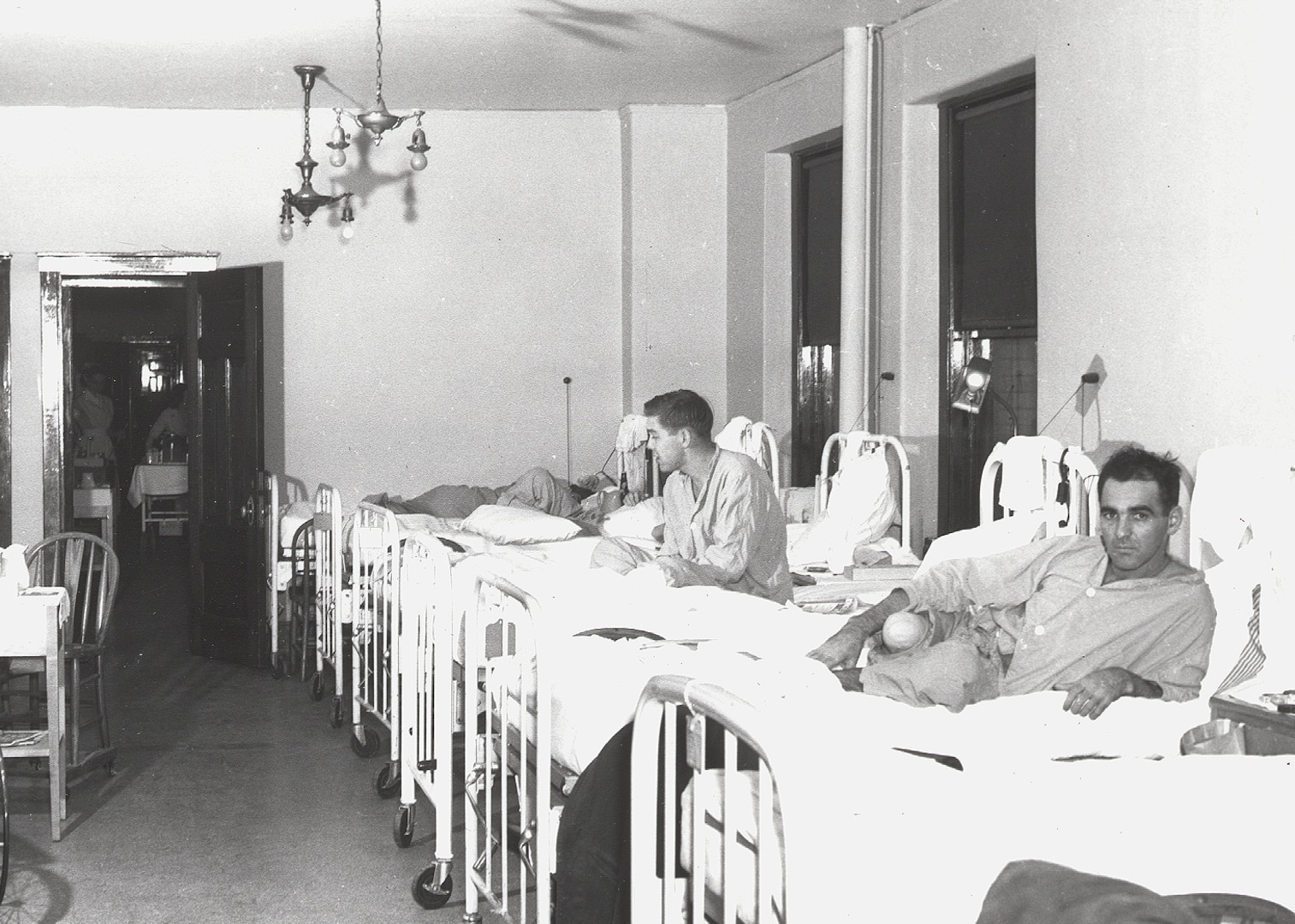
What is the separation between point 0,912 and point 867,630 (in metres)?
2.31

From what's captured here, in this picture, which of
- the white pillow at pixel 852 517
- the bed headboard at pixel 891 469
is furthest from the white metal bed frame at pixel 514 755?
the bed headboard at pixel 891 469

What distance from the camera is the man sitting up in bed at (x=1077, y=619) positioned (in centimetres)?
308

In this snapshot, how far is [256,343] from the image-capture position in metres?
7.30

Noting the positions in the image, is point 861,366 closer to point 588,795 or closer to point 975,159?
point 975,159

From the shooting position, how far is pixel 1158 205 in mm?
4656

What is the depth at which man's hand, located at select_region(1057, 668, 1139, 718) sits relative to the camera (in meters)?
2.86

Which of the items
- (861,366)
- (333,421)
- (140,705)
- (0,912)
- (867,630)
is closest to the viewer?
(867,630)

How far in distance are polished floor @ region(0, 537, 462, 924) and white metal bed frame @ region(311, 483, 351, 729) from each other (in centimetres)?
11

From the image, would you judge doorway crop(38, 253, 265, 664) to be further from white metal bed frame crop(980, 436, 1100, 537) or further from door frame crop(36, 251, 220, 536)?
white metal bed frame crop(980, 436, 1100, 537)

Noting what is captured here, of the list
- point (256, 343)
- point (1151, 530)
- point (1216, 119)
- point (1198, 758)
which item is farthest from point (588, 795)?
point (256, 343)

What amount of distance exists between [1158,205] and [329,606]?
3.61 m

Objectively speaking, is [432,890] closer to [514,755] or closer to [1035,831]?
[514,755]

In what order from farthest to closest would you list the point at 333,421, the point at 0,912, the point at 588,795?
the point at 333,421 → the point at 0,912 → the point at 588,795

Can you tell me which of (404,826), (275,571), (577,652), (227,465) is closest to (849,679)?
(577,652)
